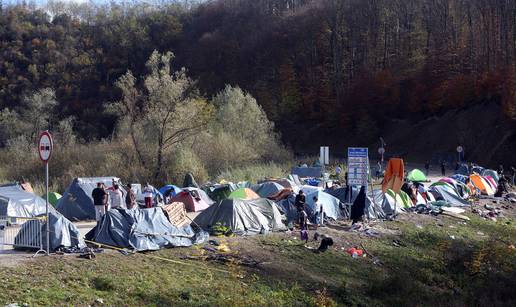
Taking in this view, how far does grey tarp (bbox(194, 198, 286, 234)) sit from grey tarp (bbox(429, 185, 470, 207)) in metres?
12.8

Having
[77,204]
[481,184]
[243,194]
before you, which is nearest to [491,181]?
[481,184]

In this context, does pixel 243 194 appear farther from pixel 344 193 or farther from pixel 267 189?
pixel 344 193

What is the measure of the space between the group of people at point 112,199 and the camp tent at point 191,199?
307 centimetres

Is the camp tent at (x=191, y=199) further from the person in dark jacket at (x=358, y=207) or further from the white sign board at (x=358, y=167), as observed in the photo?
the white sign board at (x=358, y=167)

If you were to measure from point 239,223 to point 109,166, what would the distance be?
22767mm

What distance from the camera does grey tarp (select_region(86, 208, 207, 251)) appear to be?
1636 cm

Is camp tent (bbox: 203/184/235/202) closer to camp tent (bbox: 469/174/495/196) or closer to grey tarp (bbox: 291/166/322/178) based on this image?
grey tarp (bbox: 291/166/322/178)

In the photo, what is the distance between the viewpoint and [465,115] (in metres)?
63.4

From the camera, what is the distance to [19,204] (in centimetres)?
2298

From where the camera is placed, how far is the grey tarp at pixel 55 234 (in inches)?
582

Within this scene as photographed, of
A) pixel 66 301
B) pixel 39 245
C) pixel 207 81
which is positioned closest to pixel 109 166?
pixel 39 245

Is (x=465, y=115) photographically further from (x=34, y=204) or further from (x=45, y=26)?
(x=45, y=26)

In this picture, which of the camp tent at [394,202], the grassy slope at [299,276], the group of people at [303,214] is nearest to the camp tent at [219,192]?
the group of people at [303,214]

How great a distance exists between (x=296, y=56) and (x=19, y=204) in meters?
75.1
